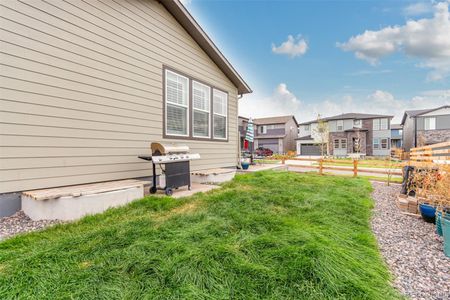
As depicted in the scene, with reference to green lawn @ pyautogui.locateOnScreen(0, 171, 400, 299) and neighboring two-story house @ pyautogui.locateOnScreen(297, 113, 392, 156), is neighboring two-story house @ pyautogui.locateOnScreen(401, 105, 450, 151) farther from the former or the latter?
green lawn @ pyautogui.locateOnScreen(0, 171, 400, 299)

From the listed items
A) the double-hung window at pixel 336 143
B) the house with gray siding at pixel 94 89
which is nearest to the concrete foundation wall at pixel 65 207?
the house with gray siding at pixel 94 89

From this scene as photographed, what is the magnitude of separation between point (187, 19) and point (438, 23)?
46.5 ft

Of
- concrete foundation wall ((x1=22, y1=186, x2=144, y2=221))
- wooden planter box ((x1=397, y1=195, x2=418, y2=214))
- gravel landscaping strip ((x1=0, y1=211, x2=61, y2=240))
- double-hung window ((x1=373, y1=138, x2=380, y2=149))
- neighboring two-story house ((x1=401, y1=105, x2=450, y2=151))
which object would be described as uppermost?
neighboring two-story house ((x1=401, y1=105, x2=450, y2=151))

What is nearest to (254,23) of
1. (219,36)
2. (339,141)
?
(219,36)

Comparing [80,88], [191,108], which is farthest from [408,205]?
[80,88]

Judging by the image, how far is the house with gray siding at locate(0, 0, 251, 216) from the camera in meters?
3.10

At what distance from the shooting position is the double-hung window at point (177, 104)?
5.57m

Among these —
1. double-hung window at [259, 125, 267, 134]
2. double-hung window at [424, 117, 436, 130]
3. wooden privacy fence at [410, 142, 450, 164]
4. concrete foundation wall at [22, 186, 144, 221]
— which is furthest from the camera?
double-hung window at [259, 125, 267, 134]

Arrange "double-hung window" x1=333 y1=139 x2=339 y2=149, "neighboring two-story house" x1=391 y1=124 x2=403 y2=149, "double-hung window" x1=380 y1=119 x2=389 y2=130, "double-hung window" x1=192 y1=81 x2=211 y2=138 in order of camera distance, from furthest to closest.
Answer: "neighboring two-story house" x1=391 y1=124 x2=403 y2=149, "double-hung window" x1=333 y1=139 x2=339 y2=149, "double-hung window" x1=380 y1=119 x2=389 y2=130, "double-hung window" x1=192 y1=81 x2=211 y2=138

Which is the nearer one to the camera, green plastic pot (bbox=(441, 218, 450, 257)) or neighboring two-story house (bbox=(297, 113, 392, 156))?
green plastic pot (bbox=(441, 218, 450, 257))

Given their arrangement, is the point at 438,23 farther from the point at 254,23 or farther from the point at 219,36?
the point at 219,36

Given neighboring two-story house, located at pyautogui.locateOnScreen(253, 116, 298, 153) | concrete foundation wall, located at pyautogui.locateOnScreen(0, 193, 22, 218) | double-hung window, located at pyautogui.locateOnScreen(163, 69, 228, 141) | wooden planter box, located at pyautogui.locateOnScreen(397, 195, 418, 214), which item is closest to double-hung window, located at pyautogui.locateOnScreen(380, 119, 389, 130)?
neighboring two-story house, located at pyautogui.locateOnScreen(253, 116, 298, 153)

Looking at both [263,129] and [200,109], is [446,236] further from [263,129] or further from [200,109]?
[263,129]

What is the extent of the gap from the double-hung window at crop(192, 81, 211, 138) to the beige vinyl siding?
2.97 ft
